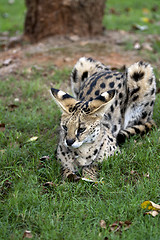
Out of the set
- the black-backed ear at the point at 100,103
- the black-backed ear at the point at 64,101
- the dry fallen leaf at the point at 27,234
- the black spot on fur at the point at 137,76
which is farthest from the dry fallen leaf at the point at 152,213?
the black spot on fur at the point at 137,76

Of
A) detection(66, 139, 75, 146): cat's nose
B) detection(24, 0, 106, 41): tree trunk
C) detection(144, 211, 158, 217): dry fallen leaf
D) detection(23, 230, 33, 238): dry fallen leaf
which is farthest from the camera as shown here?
detection(24, 0, 106, 41): tree trunk

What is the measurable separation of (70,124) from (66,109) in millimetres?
257

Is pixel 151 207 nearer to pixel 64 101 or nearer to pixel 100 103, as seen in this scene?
pixel 100 103

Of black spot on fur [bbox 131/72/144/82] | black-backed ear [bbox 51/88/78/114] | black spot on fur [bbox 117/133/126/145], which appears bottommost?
black spot on fur [bbox 117/133/126/145]

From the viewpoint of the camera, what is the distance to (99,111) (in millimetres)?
4074

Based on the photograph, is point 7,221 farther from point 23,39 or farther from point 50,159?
point 23,39

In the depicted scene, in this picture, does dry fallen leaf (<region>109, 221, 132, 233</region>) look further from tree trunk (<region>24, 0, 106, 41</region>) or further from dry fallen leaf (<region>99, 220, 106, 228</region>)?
tree trunk (<region>24, 0, 106, 41</region>)

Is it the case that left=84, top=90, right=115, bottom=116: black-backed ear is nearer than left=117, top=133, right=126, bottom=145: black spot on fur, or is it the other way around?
left=84, top=90, right=115, bottom=116: black-backed ear

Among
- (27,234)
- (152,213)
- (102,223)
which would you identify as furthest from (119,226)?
(27,234)

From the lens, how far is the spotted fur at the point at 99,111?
13.2 ft

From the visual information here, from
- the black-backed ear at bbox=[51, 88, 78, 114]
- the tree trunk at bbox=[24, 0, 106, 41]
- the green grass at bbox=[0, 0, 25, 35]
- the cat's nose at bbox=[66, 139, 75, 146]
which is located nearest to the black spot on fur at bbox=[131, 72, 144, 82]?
the black-backed ear at bbox=[51, 88, 78, 114]

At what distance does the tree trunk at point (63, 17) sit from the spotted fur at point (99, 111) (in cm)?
222

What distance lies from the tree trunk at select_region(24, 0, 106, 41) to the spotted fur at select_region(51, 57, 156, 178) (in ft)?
7.29

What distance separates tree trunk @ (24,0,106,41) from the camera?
7586 millimetres
